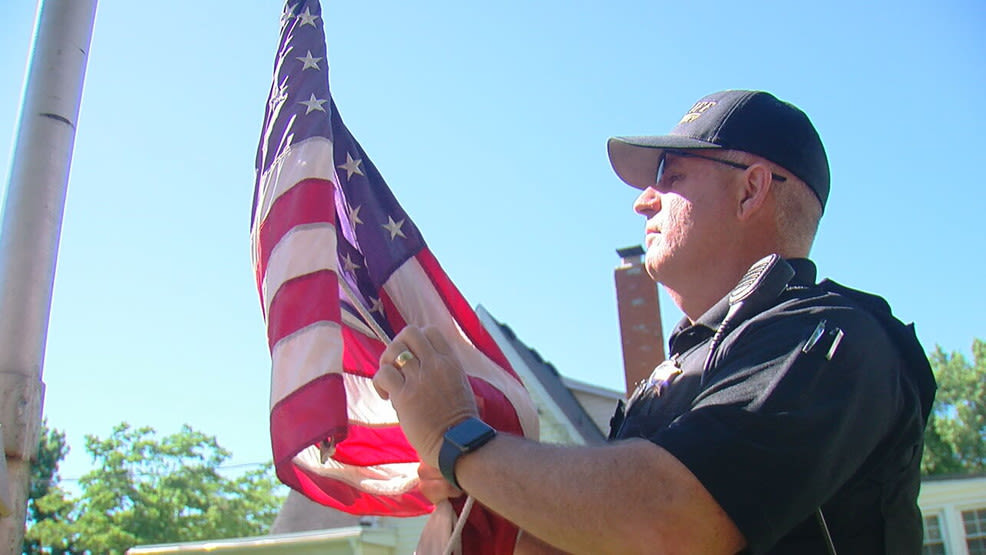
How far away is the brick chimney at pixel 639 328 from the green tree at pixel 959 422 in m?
26.4

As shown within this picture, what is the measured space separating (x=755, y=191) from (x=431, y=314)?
116cm

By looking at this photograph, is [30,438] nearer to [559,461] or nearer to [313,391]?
[313,391]

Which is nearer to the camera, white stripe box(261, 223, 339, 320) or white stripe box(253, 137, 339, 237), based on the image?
white stripe box(261, 223, 339, 320)

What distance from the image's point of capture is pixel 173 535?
34656 mm

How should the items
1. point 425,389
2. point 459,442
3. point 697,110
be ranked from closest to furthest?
1. point 459,442
2. point 425,389
3. point 697,110

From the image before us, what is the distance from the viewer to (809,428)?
5.47 ft

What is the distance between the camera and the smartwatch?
1.85 meters

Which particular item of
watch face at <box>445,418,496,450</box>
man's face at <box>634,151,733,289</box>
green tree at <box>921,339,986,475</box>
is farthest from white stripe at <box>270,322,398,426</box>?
green tree at <box>921,339,986,475</box>

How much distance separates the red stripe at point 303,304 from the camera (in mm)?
2738

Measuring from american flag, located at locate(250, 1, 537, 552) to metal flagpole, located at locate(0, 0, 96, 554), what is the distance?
65cm

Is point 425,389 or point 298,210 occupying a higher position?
point 298,210

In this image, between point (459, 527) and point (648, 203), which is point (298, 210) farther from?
point (459, 527)

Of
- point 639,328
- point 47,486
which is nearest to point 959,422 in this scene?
point 639,328

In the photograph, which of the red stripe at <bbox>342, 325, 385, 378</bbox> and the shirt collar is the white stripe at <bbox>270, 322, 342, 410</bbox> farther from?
the shirt collar
